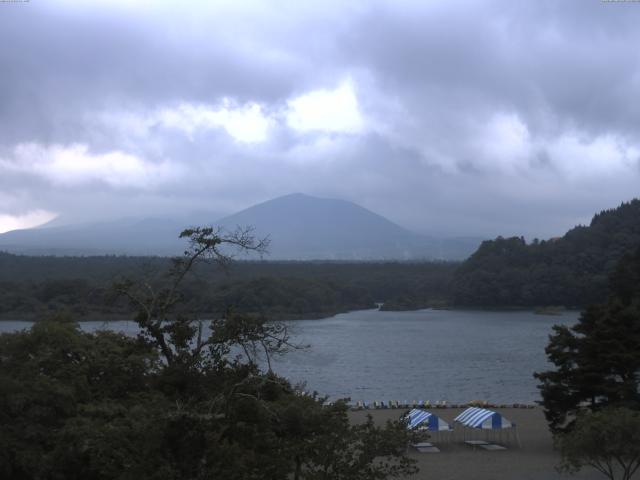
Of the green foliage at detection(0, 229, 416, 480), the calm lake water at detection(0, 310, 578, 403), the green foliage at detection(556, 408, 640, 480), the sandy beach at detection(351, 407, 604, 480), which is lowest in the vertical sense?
the calm lake water at detection(0, 310, 578, 403)

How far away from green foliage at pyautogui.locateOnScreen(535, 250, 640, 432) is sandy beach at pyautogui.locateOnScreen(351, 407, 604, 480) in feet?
2.24

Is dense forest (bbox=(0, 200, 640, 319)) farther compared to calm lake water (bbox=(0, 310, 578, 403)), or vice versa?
dense forest (bbox=(0, 200, 640, 319))

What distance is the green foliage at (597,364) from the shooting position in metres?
11.4

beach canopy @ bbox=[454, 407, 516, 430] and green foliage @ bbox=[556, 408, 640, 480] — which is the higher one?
green foliage @ bbox=[556, 408, 640, 480]

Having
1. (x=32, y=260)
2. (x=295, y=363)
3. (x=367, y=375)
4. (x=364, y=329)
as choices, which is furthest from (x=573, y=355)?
(x=32, y=260)

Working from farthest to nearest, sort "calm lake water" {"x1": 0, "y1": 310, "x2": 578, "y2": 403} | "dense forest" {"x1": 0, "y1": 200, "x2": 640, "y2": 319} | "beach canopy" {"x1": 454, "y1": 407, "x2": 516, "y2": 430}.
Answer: "dense forest" {"x1": 0, "y1": 200, "x2": 640, "y2": 319} < "calm lake water" {"x1": 0, "y1": 310, "x2": 578, "y2": 403} < "beach canopy" {"x1": 454, "y1": 407, "x2": 516, "y2": 430}

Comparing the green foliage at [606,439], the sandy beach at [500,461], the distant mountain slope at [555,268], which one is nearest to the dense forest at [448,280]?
the distant mountain slope at [555,268]

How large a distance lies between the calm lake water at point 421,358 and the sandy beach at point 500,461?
287 cm

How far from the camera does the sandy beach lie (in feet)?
34.7

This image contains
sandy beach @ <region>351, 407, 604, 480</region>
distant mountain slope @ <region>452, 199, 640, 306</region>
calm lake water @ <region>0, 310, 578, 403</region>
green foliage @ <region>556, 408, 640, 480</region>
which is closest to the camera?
green foliage @ <region>556, 408, 640, 480</region>

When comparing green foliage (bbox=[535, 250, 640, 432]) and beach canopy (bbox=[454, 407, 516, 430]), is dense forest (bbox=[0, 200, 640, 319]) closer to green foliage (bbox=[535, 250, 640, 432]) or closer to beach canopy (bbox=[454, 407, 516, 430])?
beach canopy (bbox=[454, 407, 516, 430])

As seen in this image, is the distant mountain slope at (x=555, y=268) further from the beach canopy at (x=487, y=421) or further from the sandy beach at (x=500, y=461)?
the beach canopy at (x=487, y=421)

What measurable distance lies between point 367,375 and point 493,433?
10.5 metres

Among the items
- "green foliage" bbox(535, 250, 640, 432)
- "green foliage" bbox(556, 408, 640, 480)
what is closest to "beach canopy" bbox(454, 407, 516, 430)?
"green foliage" bbox(535, 250, 640, 432)
